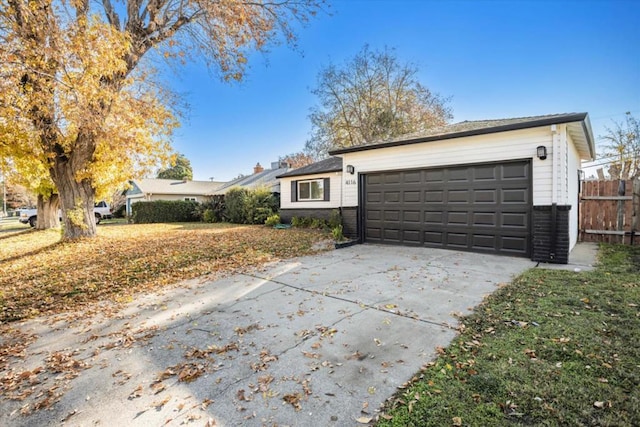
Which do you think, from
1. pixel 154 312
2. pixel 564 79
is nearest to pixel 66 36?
pixel 154 312

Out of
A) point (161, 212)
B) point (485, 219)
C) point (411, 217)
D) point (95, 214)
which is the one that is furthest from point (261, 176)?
point (485, 219)

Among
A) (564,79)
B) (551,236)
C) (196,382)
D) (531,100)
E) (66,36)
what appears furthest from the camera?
(531,100)

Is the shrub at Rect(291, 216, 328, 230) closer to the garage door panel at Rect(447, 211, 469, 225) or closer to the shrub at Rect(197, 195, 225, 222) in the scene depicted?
the garage door panel at Rect(447, 211, 469, 225)

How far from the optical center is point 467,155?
7664 mm

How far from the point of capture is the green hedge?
2055 centimetres

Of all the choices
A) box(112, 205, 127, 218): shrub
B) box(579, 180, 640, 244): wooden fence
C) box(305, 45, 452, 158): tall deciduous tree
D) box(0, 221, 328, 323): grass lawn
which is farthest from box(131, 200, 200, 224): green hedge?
box(579, 180, 640, 244): wooden fence

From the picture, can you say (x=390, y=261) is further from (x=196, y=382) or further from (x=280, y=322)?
(x=196, y=382)

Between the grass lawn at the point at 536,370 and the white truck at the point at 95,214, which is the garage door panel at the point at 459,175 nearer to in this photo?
the grass lawn at the point at 536,370

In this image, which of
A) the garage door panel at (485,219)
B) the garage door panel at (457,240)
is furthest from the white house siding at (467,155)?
the garage door panel at (457,240)

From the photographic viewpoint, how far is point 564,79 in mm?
12766

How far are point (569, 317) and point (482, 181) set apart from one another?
4.56m

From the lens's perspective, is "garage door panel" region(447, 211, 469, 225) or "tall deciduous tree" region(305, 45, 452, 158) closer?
"garage door panel" region(447, 211, 469, 225)

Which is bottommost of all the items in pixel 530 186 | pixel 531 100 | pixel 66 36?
pixel 530 186

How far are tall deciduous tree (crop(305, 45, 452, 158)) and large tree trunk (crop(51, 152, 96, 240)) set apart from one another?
1675cm
